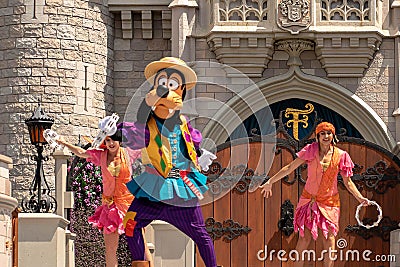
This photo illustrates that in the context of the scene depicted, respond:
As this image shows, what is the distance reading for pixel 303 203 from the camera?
1217 cm

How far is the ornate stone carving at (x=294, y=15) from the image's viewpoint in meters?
17.5

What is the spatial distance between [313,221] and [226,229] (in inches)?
106

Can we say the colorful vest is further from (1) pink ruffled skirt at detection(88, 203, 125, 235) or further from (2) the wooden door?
(2) the wooden door

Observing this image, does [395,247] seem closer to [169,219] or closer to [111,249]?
[111,249]

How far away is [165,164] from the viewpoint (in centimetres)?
1066

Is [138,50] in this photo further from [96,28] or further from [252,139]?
[252,139]

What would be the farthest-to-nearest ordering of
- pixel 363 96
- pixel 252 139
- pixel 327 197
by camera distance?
1. pixel 363 96
2. pixel 252 139
3. pixel 327 197

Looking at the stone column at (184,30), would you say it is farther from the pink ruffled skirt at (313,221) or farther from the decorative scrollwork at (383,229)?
the pink ruffled skirt at (313,221)

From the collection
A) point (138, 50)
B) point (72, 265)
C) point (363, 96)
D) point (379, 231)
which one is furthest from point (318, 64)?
point (72, 265)

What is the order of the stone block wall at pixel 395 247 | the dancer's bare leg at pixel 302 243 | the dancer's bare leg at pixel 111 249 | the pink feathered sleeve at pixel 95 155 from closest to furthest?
the dancer's bare leg at pixel 111 249 → the pink feathered sleeve at pixel 95 155 → the dancer's bare leg at pixel 302 243 → the stone block wall at pixel 395 247

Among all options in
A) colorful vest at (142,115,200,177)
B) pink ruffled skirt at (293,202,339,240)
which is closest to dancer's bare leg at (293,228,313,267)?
pink ruffled skirt at (293,202,339,240)

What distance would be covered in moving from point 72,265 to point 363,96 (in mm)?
5401

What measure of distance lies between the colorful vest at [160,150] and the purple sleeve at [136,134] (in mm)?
39

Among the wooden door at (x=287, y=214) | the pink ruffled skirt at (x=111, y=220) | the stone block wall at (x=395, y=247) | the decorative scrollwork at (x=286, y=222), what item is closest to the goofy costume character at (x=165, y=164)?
the pink ruffled skirt at (x=111, y=220)
